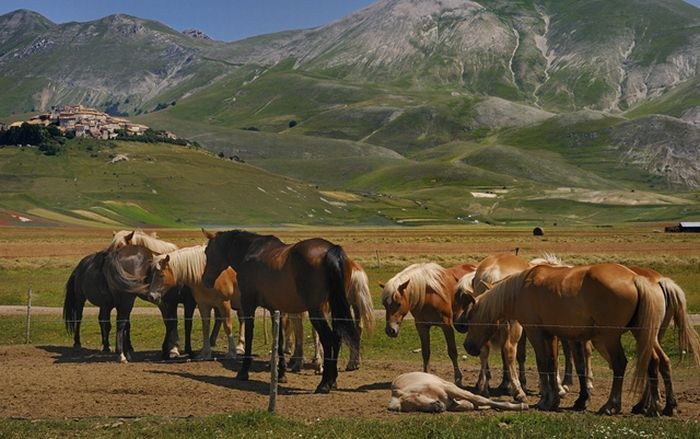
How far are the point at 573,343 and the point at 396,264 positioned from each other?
33948 mm

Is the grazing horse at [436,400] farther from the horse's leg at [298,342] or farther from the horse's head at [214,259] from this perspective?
the horse's head at [214,259]

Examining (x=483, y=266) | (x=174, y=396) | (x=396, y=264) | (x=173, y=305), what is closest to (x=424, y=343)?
(x=483, y=266)

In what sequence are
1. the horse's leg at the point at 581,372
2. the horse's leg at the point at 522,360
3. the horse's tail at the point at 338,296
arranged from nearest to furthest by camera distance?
the horse's leg at the point at 581,372 < the horse's tail at the point at 338,296 < the horse's leg at the point at 522,360

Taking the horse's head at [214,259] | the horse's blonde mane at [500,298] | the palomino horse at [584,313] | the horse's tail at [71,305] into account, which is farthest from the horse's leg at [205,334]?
the palomino horse at [584,313]

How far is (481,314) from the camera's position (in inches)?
629

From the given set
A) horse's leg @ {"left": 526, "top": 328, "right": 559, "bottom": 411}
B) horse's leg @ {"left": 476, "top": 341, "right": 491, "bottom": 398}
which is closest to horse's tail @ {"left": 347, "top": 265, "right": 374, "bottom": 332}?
horse's leg @ {"left": 476, "top": 341, "right": 491, "bottom": 398}

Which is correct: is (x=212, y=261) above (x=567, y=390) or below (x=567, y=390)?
above

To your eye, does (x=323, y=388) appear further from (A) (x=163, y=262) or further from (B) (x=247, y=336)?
(A) (x=163, y=262)

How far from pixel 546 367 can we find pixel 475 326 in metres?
1.73

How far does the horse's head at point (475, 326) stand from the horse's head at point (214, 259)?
644cm

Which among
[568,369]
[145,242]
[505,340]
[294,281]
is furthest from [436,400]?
[145,242]

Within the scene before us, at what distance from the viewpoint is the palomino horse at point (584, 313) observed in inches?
543

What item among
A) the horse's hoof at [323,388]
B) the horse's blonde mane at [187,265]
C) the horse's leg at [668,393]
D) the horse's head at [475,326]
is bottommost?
the horse's hoof at [323,388]

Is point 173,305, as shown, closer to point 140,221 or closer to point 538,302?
point 538,302
